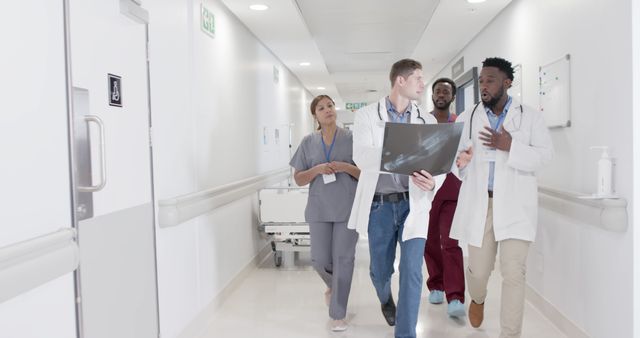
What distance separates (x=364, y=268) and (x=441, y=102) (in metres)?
2.21

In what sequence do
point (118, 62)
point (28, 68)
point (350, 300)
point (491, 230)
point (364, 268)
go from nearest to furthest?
point (28, 68) → point (118, 62) → point (491, 230) → point (350, 300) → point (364, 268)

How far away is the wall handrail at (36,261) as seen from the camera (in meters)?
1.66

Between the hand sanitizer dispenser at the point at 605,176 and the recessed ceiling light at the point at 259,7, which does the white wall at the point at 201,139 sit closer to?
the recessed ceiling light at the point at 259,7

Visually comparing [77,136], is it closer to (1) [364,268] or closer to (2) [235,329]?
(2) [235,329]

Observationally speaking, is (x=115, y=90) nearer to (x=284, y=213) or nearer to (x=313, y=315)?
(x=313, y=315)

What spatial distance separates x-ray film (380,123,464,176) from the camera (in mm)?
2758

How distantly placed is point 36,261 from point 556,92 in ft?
11.2

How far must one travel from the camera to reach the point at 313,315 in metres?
4.05

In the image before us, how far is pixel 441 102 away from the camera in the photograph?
4.14 m

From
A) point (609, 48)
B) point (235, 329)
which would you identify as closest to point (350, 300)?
point (235, 329)

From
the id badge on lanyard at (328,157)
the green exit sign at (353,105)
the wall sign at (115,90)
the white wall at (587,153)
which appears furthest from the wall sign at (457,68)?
the green exit sign at (353,105)

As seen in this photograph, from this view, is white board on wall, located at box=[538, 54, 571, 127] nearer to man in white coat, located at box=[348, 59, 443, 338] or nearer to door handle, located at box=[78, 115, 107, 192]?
man in white coat, located at box=[348, 59, 443, 338]

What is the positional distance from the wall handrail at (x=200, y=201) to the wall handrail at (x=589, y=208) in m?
2.35

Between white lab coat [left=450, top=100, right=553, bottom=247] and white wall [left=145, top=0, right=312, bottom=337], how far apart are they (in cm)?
183
